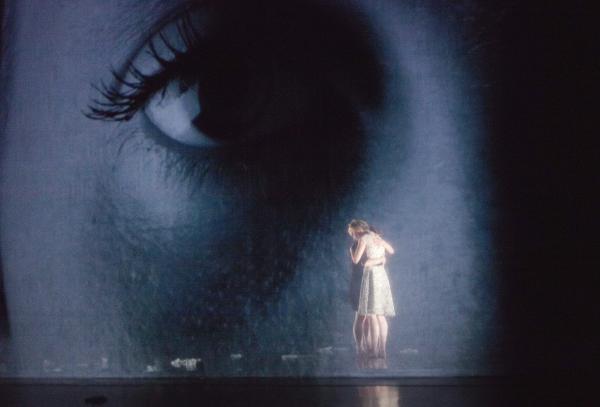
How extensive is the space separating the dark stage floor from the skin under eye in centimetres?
174

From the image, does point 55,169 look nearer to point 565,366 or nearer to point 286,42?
point 286,42

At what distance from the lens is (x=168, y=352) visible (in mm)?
3840

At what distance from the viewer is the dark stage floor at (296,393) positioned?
10.8 feet

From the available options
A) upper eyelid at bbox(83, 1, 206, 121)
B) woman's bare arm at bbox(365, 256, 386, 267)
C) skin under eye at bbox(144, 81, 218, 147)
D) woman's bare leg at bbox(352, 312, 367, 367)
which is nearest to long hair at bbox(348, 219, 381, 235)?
woman's bare arm at bbox(365, 256, 386, 267)

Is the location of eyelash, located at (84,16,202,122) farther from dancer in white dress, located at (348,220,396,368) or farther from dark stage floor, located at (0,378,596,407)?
dark stage floor, located at (0,378,596,407)

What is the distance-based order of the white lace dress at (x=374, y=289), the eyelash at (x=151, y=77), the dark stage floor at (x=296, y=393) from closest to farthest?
the dark stage floor at (x=296, y=393) < the eyelash at (x=151, y=77) < the white lace dress at (x=374, y=289)

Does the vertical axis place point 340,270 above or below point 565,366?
above

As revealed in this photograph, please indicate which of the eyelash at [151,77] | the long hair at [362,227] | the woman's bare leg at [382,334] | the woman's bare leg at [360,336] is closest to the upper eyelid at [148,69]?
the eyelash at [151,77]

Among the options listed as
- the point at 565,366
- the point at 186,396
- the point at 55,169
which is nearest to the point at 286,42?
the point at 55,169

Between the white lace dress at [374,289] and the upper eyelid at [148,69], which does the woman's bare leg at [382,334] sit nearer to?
the white lace dress at [374,289]

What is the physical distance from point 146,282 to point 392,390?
6.33 ft

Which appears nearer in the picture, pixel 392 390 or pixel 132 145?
pixel 392 390

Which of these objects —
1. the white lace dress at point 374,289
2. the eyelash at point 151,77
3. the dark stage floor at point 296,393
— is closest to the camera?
the dark stage floor at point 296,393

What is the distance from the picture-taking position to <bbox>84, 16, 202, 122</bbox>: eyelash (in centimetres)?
361
